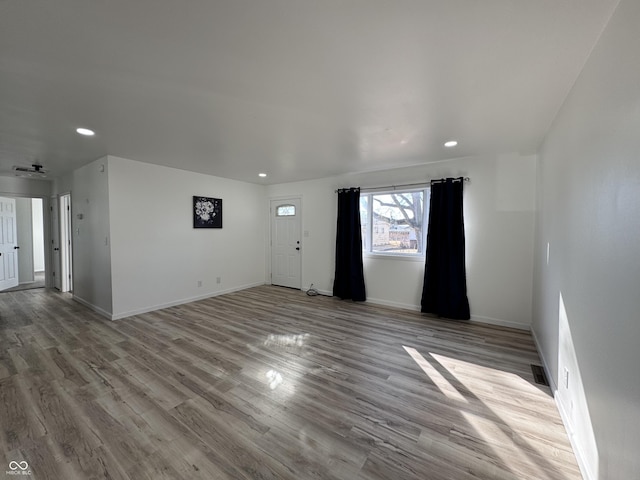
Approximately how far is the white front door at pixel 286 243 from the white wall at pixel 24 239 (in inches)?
230

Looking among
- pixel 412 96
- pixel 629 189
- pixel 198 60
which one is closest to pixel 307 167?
pixel 412 96

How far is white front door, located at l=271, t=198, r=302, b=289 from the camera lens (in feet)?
18.6

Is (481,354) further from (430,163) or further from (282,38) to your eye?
(282,38)

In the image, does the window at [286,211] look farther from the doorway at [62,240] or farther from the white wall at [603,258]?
the white wall at [603,258]

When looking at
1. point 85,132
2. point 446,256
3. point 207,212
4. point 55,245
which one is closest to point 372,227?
point 446,256

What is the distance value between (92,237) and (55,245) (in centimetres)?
251

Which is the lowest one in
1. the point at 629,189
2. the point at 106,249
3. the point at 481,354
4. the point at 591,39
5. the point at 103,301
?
the point at 481,354

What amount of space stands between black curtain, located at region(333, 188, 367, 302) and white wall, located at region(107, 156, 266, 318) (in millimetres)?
2208

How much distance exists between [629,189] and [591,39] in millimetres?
933

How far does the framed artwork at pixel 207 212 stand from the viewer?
475cm

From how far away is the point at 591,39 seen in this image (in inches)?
53.7

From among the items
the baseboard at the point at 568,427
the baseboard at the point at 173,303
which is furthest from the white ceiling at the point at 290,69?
the baseboard at the point at 173,303

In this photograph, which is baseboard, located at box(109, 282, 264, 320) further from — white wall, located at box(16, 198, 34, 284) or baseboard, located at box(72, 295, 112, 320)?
white wall, located at box(16, 198, 34, 284)

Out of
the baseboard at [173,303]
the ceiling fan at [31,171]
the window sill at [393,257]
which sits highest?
the ceiling fan at [31,171]
